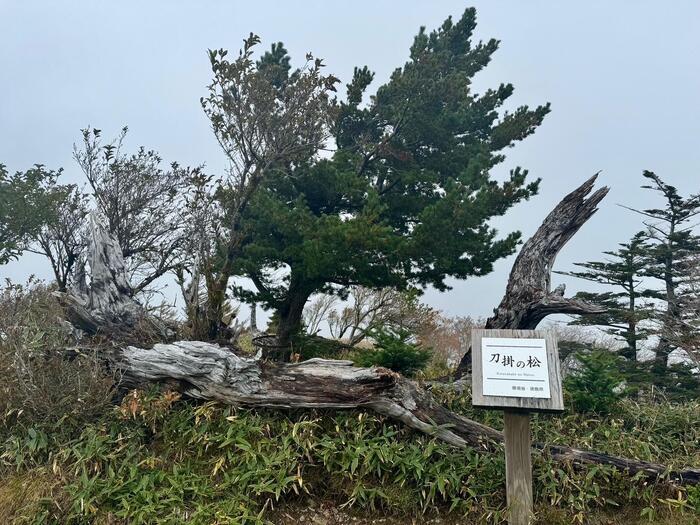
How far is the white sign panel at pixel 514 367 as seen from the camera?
3.51 meters

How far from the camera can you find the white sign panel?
3510mm

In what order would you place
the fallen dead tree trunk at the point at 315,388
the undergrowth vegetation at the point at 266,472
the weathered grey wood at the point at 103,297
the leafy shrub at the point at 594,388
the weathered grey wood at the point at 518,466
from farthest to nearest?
the weathered grey wood at the point at 103,297 < the leafy shrub at the point at 594,388 < the fallen dead tree trunk at the point at 315,388 < the undergrowth vegetation at the point at 266,472 < the weathered grey wood at the point at 518,466

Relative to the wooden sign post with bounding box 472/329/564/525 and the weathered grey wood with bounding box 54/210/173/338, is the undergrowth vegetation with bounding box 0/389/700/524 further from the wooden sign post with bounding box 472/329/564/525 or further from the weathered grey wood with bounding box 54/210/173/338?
the weathered grey wood with bounding box 54/210/173/338

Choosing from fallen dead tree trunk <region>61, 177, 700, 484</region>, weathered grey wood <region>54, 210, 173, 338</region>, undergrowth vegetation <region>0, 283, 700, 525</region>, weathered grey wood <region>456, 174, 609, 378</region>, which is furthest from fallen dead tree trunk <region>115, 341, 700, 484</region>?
weathered grey wood <region>456, 174, 609, 378</region>

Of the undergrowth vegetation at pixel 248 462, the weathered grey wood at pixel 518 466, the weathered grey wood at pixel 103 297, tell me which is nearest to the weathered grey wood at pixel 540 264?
the undergrowth vegetation at pixel 248 462

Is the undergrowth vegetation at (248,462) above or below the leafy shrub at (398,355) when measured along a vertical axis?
below

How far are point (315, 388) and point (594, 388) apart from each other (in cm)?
336

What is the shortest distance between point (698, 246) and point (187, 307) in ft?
39.7

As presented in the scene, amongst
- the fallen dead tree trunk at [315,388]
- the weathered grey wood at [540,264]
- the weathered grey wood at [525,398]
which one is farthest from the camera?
the weathered grey wood at [540,264]

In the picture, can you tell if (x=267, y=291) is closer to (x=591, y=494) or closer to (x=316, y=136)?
(x=316, y=136)

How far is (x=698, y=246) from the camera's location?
11570mm

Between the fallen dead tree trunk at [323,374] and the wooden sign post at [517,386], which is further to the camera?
the fallen dead tree trunk at [323,374]

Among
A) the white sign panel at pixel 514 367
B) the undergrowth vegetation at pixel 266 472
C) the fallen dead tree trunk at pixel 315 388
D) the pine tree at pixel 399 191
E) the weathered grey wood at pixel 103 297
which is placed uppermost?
the pine tree at pixel 399 191

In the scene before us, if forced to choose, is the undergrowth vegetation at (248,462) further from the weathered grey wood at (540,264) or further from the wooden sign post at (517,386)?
the weathered grey wood at (540,264)
